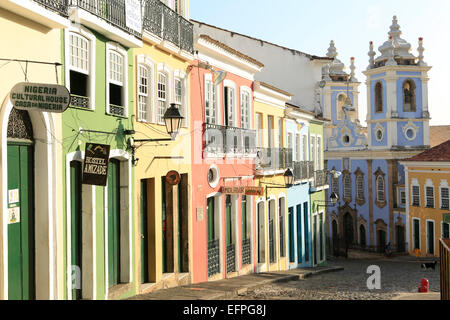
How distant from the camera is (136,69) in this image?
11.7 m

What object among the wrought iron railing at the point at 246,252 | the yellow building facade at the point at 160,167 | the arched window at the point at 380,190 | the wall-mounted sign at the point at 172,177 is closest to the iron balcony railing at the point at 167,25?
the yellow building facade at the point at 160,167

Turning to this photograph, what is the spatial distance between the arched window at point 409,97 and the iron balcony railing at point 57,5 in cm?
4599

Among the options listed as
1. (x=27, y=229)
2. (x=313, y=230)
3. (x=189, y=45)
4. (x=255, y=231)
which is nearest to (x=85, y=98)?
(x=27, y=229)

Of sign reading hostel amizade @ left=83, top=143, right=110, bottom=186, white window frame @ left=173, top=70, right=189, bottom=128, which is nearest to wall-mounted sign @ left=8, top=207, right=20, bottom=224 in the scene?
sign reading hostel amizade @ left=83, top=143, right=110, bottom=186

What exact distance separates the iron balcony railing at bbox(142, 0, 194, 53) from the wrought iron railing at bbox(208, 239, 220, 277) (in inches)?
197

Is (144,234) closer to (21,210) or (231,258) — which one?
(21,210)

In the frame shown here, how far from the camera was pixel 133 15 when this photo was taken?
37.5 feet

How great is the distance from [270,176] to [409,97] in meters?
34.2

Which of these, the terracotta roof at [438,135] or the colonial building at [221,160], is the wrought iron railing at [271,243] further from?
the terracotta roof at [438,135]

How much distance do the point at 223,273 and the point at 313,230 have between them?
36.7ft

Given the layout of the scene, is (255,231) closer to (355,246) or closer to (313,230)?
(313,230)

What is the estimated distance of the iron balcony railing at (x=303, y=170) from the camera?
79.7 ft

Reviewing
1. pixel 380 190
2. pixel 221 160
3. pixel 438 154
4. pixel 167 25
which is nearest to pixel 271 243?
pixel 221 160

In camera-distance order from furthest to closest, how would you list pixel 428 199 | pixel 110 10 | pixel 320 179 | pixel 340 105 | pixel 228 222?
pixel 340 105 → pixel 428 199 → pixel 320 179 → pixel 228 222 → pixel 110 10
